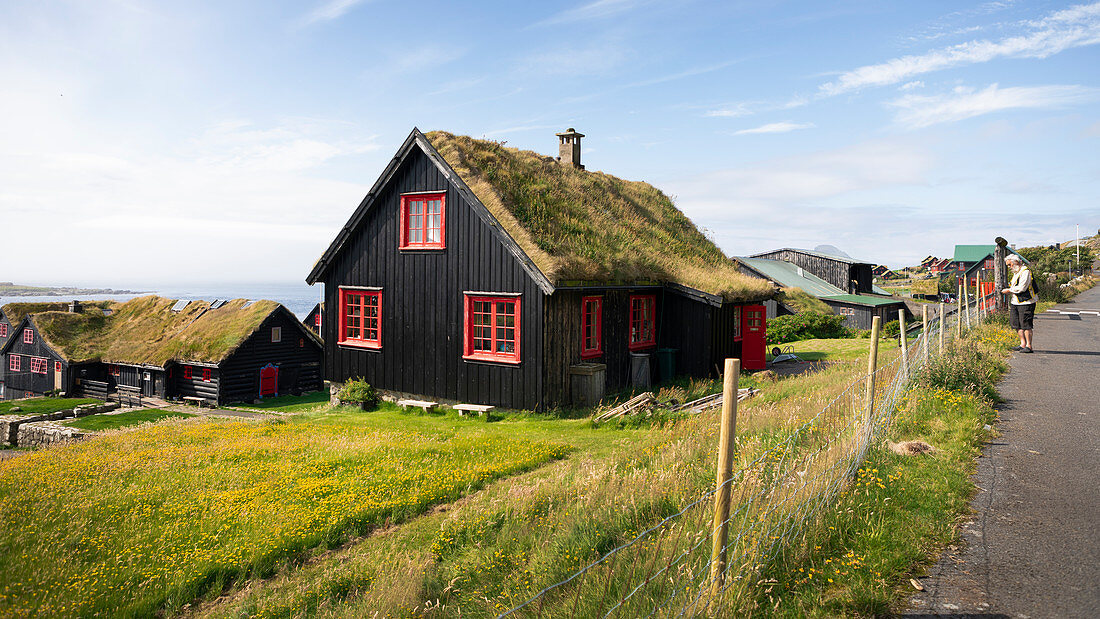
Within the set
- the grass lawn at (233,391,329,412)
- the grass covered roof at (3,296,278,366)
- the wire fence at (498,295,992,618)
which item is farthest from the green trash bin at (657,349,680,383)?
the grass covered roof at (3,296,278,366)

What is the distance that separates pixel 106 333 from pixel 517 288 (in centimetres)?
3700

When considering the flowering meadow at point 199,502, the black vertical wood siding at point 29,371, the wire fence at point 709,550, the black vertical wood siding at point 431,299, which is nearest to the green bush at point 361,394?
the black vertical wood siding at point 431,299

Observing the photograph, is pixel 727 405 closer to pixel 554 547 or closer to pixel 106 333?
pixel 554 547

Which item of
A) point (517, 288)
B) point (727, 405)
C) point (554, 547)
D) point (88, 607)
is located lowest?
point (88, 607)

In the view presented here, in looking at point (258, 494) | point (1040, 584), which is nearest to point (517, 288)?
point (258, 494)

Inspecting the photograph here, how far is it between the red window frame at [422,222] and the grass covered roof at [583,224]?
1.17 meters

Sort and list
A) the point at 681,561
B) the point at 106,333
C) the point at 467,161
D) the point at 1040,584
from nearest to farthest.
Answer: the point at 1040,584 → the point at 681,561 → the point at 467,161 → the point at 106,333

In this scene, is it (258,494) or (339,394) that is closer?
(258,494)

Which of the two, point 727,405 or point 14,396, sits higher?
point 727,405

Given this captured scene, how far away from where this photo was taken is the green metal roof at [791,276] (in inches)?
1623

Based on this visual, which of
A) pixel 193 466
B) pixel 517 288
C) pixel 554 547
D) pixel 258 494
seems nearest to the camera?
pixel 554 547

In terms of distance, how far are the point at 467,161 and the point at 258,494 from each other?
10742 millimetres

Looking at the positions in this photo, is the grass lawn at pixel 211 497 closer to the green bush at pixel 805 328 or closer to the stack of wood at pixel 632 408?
the stack of wood at pixel 632 408

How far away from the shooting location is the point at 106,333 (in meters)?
40.6
